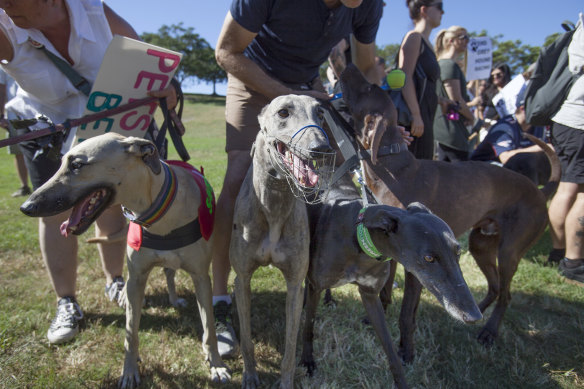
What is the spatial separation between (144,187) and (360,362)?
197 cm

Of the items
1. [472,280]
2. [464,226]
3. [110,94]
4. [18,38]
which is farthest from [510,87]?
[18,38]

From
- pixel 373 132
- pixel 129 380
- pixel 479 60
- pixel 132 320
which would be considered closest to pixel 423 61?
pixel 373 132

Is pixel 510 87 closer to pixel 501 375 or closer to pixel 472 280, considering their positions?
pixel 472 280

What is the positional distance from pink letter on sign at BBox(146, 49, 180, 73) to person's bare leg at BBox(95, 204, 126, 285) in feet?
4.32

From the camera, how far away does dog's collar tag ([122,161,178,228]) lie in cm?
207

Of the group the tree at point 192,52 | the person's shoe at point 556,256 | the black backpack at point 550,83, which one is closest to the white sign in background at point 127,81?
the black backpack at point 550,83

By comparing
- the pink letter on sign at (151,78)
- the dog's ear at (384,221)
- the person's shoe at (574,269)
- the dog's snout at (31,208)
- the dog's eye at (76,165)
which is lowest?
the person's shoe at (574,269)

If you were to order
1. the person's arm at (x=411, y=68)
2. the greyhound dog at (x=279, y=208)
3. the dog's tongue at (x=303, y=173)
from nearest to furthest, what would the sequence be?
the dog's tongue at (x=303, y=173), the greyhound dog at (x=279, y=208), the person's arm at (x=411, y=68)

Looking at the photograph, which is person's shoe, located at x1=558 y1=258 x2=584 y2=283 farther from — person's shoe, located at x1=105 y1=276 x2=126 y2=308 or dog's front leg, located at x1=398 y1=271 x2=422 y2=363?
person's shoe, located at x1=105 y1=276 x2=126 y2=308

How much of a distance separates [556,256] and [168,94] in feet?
15.5

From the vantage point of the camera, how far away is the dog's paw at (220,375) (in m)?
2.36

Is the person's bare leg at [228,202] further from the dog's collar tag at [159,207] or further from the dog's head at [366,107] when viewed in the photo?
the dog's head at [366,107]

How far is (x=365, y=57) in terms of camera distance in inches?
122

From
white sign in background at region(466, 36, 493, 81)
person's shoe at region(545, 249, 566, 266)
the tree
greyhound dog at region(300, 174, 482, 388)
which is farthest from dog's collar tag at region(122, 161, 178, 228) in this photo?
the tree
